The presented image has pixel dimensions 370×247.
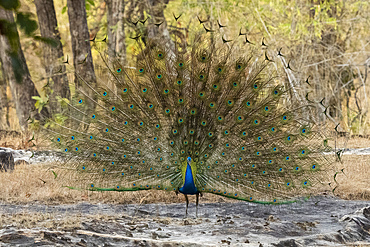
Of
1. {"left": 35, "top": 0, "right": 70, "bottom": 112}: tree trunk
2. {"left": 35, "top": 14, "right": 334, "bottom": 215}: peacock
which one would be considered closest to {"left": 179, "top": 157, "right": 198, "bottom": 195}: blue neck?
{"left": 35, "top": 14, "right": 334, "bottom": 215}: peacock

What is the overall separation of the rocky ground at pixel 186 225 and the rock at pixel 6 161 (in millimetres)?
1861

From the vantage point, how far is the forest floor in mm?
5172

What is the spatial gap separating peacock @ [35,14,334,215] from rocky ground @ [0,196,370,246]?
440 millimetres

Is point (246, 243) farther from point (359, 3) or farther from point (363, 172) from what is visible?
point (359, 3)

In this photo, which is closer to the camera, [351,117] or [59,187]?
[59,187]

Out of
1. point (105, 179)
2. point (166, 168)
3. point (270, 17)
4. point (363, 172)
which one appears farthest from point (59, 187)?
point (270, 17)

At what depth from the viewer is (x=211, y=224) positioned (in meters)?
6.17

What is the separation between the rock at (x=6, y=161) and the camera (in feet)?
28.4

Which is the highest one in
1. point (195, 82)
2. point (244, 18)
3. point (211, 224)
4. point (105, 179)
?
point (244, 18)

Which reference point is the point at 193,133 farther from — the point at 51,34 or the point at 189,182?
the point at 51,34

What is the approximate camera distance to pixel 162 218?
6.45m

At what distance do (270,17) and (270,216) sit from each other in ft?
31.3

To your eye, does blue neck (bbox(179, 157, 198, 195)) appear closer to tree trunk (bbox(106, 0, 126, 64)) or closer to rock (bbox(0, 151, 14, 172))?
rock (bbox(0, 151, 14, 172))

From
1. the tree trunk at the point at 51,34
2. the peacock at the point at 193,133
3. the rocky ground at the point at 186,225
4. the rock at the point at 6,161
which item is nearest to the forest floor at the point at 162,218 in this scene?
the rocky ground at the point at 186,225
